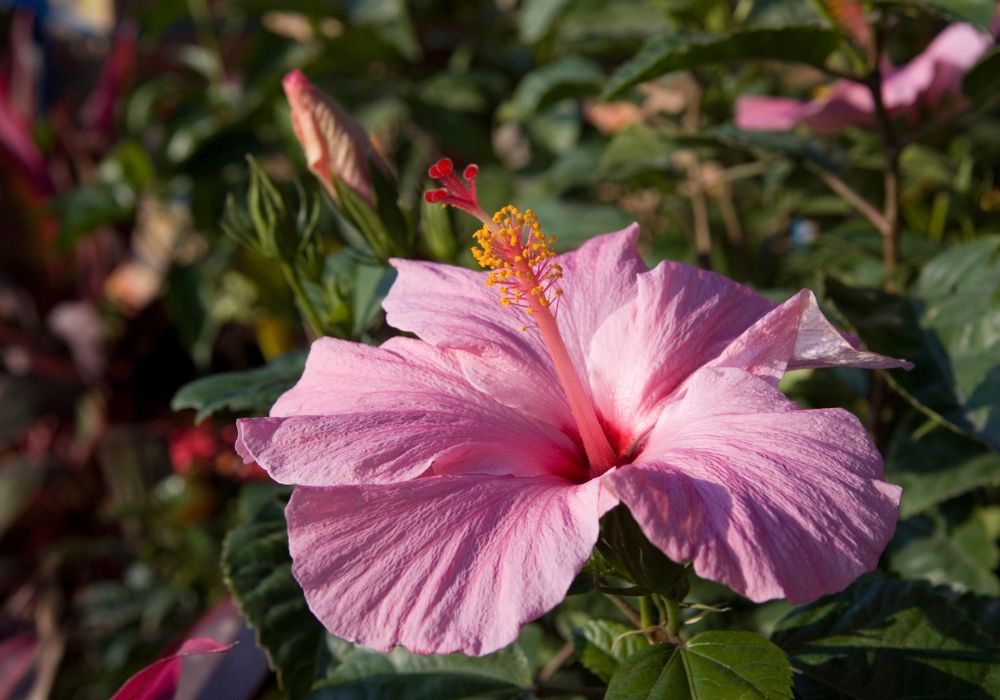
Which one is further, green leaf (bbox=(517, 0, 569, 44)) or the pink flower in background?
green leaf (bbox=(517, 0, 569, 44))

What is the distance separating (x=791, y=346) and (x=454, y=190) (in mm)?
273

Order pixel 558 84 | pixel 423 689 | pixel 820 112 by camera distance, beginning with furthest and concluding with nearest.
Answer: pixel 558 84 < pixel 820 112 < pixel 423 689

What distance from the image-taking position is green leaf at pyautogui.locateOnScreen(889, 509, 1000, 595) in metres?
0.98

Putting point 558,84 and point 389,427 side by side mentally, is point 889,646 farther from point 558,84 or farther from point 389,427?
point 558,84

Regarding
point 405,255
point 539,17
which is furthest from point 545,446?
point 539,17

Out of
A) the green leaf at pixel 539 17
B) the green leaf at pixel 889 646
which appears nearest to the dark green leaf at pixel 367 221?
the green leaf at pixel 889 646

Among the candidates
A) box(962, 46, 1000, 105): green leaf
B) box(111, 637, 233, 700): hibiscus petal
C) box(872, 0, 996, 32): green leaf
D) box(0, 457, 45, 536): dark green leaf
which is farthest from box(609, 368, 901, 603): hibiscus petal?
box(0, 457, 45, 536): dark green leaf

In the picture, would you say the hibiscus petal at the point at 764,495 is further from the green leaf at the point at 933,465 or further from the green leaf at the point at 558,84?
the green leaf at the point at 558,84

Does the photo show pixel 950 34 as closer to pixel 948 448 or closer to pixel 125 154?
pixel 948 448

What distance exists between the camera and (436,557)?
0.55 meters

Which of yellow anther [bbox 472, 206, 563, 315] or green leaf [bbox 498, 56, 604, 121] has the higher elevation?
yellow anther [bbox 472, 206, 563, 315]

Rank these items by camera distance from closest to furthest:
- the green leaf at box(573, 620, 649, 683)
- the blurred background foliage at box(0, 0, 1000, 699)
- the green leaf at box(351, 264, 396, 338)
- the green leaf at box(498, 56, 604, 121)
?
the green leaf at box(573, 620, 649, 683)
the blurred background foliage at box(0, 0, 1000, 699)
the green leaf at box(351, 264, 396, 338)
the green leaf at box(498, 56, 604, 121)

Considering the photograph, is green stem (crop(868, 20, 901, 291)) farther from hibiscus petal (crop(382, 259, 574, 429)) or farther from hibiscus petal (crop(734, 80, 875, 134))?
hibiscus petal (crop(382, 259, 574, 429))

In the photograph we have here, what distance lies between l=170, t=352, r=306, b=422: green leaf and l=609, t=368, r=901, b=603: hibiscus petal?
361 millimetres
